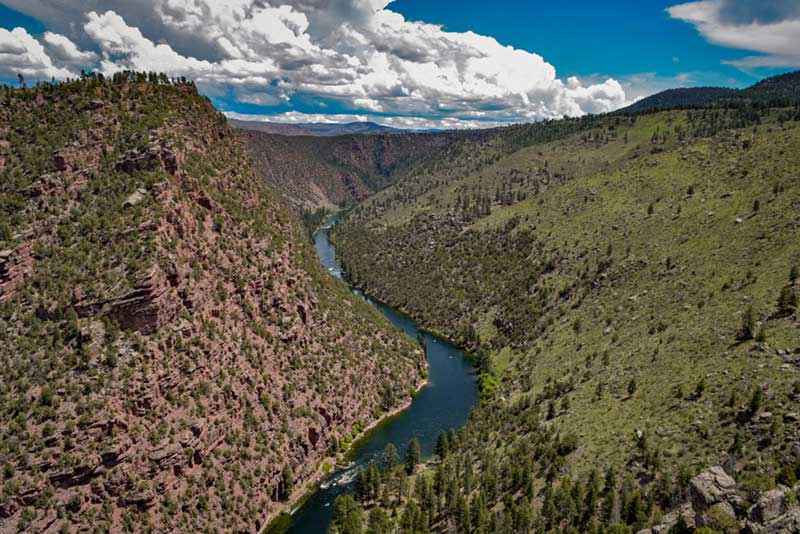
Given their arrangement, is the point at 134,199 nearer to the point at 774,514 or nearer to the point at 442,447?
the point at 442,447

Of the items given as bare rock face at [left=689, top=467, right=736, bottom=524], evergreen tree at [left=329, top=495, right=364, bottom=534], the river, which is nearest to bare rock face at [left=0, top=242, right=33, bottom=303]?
the river

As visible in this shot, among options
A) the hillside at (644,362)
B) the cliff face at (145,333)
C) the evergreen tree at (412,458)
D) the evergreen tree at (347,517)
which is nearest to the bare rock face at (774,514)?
the hillside at (644,362)

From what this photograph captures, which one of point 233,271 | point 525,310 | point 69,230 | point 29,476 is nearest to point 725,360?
point 525,310

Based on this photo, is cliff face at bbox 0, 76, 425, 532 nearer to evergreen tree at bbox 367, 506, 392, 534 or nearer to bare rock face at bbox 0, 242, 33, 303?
bare rock face at bbox 0, 242, 33, 303

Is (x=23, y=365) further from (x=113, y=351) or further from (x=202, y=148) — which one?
(x=202, y=148)

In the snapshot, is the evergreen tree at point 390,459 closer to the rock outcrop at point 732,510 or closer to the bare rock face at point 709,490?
the rock outcrop at point 732,510

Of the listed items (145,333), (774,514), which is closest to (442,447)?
(145,333)
